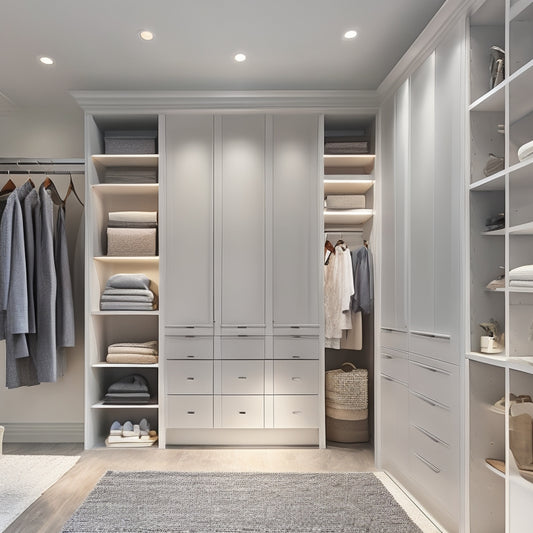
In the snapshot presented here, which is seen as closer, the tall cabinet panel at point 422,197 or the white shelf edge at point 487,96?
the white shelf edge at point 487,96

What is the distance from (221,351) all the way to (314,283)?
0.86 m

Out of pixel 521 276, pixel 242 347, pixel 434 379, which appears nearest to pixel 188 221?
pixel 242 347

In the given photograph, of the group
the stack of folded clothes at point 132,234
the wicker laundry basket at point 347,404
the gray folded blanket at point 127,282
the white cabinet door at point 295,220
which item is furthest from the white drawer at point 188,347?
the wicker laundry basket at point 347,404

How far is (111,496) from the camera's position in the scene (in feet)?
9.45

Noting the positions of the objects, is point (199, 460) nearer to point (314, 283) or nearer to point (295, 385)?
point (295, 385)

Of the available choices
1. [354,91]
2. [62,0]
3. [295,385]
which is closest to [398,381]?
[295,385]

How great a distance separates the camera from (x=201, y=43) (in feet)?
10.2

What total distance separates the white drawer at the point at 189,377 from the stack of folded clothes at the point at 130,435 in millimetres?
382

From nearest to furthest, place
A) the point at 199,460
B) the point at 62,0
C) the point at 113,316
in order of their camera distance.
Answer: the point at 62,0, the point at 199,460, the point at 113,316

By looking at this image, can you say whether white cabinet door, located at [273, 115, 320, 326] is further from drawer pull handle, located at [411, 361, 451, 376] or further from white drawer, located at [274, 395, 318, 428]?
drawer pull handle, located at [411, 361, 451, 376]

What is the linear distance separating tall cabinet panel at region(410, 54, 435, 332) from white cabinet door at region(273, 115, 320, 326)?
3.25ft

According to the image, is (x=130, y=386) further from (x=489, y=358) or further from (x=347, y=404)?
(x=489, y=358)

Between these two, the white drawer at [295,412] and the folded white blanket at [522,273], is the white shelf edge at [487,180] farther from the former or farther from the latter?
the white drawer at [295,412]

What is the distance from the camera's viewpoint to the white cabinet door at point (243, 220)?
382 centimetres
